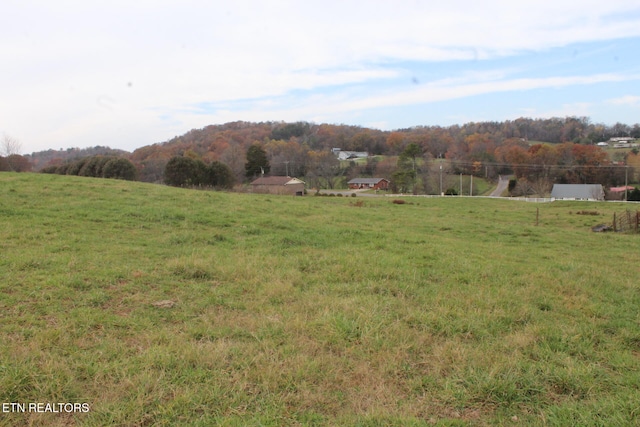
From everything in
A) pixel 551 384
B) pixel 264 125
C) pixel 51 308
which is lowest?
pixel 551 384

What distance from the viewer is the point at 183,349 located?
11.3 feet

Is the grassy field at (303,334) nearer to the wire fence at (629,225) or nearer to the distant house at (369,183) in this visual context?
the wire fence at (629,225)

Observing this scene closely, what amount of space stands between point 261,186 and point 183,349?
40023 mm

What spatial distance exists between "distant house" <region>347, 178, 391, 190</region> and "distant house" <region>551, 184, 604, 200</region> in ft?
68.9

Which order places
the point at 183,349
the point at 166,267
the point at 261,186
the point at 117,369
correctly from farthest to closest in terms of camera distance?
the point at 261,186 → the point at 166,267 → the point at 183,349 → the point at 117,369

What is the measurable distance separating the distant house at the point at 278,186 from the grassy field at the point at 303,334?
32331 millimetres

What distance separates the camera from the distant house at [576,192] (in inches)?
1758

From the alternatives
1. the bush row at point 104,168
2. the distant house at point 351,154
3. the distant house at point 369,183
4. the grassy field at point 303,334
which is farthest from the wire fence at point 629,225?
the distant house at point 351,154

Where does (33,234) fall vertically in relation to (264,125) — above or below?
below

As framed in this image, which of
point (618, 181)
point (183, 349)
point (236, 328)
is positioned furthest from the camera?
point (618, 181)

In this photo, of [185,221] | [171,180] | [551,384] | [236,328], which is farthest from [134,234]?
[171,180]

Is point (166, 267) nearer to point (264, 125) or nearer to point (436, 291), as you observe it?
point (436, 291)

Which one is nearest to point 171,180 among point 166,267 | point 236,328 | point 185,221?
point 185,221

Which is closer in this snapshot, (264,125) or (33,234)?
(33,234)
